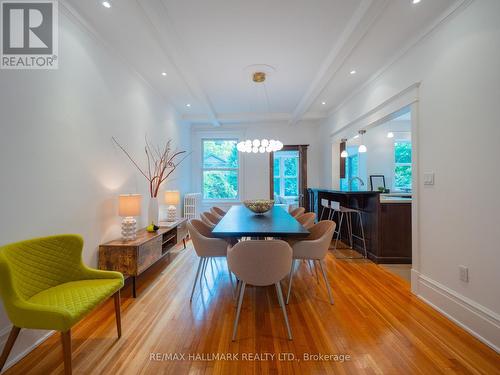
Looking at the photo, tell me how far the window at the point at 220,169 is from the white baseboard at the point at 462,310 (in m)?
4.78

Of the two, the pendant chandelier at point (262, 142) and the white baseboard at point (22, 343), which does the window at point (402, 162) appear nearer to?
the pendant chandelier at point (262, 142)

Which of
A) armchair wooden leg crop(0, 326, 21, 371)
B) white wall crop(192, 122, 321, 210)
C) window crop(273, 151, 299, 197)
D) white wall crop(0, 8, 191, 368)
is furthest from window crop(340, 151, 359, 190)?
armchair wooden leg crop(0, 326, 21, 371)

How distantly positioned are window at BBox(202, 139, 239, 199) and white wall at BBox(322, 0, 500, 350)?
4620mm

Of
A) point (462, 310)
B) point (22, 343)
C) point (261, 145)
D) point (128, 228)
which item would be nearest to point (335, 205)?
point (261, 145)

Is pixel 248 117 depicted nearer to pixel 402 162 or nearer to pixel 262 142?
pixel 262 142

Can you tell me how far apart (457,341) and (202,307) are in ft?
7.18

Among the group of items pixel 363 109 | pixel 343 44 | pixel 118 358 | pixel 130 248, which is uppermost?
pixel 343 44

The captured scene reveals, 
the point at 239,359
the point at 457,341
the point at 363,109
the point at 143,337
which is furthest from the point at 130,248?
the point at 363,109

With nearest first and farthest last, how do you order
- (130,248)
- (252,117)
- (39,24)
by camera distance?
1. (39,24)
2. (130,248)
3. (252,117)

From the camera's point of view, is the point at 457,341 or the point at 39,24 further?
the point at 39,24

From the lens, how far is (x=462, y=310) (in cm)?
207

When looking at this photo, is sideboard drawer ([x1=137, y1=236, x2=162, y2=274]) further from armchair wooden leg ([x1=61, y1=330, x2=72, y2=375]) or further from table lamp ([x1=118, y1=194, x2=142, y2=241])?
armchair wooden leg ([x1=61, y1=330, x2=72, y2=375])

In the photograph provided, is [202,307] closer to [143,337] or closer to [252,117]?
[143,337]

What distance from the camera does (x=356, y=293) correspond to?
268 cm
